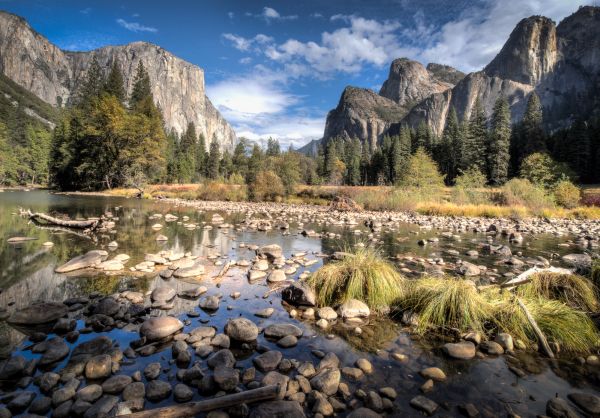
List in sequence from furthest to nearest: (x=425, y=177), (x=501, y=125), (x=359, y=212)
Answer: (x=501, y=125) < (x=425, y=177) < (x=359, y=212)

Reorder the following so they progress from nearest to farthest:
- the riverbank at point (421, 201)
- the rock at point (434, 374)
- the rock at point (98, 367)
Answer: the rock at point (98, 367) < the rock at point (434, 374) < the riverbank at point (421, 201)

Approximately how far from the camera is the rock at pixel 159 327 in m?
4.70

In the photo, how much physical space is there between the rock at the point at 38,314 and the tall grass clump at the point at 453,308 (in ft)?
20.0

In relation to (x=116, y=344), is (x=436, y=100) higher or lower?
higher

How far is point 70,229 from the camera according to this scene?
49.0ft

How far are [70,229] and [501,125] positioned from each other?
61.7 m

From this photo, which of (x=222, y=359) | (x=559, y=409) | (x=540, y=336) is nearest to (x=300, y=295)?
(x=222, y=359)

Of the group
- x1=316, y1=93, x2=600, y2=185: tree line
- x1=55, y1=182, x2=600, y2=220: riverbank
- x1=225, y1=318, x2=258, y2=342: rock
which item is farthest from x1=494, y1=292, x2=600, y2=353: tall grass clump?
x1=316, y1=93, x2=600, y2=185: tree line

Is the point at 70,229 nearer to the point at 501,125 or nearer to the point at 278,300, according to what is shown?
the point at 278,300

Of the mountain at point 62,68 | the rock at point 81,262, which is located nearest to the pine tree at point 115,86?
the rock at point 81,262

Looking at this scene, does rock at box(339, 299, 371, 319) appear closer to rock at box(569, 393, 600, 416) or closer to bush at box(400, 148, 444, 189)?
rock at box(569, 393, 600, 416)

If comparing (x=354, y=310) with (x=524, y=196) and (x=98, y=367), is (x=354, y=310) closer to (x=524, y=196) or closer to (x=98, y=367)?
(x=98, y=367)

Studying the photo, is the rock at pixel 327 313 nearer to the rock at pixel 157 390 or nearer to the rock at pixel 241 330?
the rock at pixel 241 330

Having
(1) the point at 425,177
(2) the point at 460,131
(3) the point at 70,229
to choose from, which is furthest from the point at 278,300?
(2) the point at 460,131
